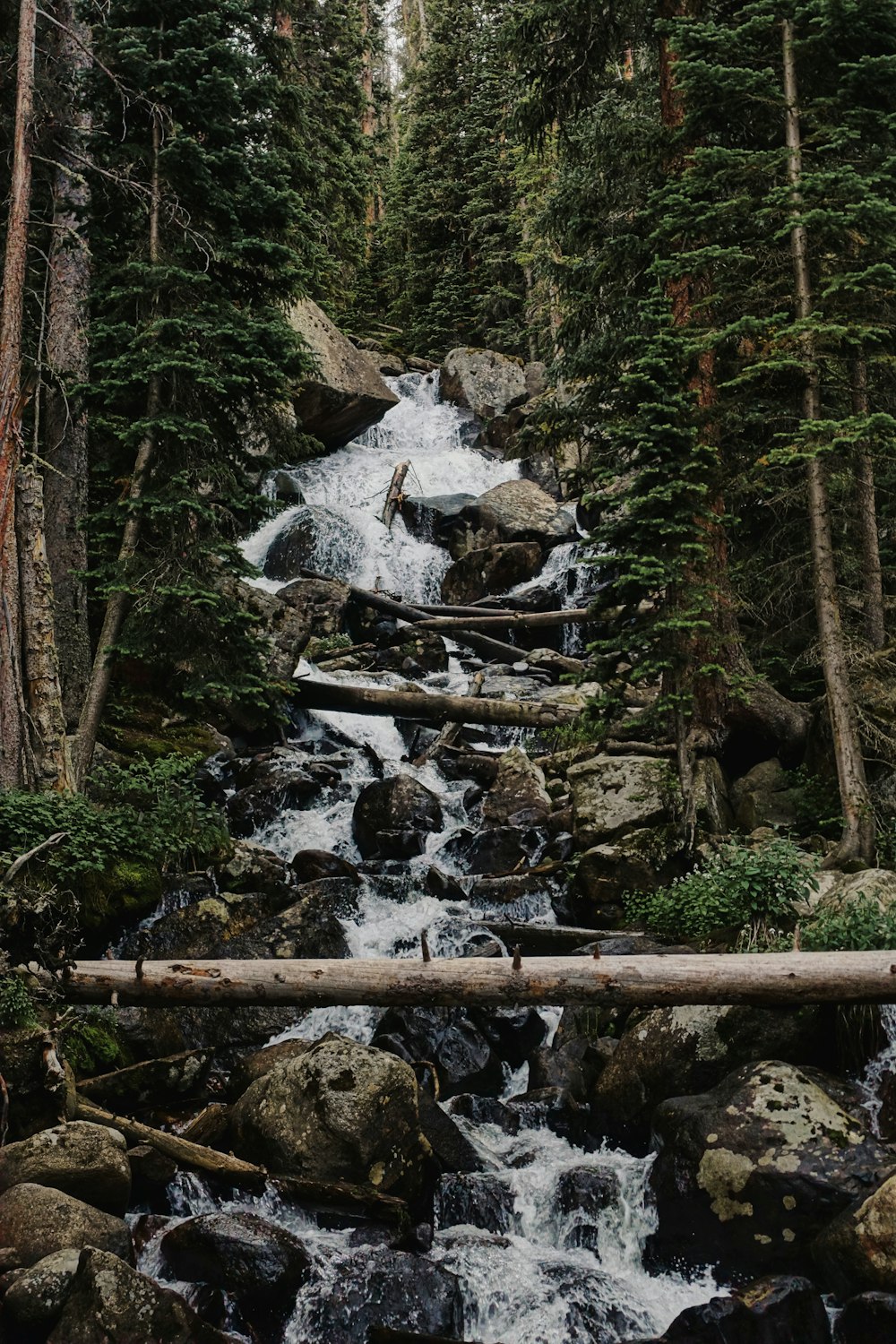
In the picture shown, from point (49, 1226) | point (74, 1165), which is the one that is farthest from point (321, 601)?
point (49, 1226)

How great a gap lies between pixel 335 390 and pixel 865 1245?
2539 cm

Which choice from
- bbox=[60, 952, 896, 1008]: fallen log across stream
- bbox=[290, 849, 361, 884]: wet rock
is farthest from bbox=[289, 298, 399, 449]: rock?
bbox=[60, 952, 896, 1008]: fallen log across stream

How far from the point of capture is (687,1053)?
7867 millimetres

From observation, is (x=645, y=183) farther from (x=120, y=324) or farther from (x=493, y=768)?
(x=493, y=768)

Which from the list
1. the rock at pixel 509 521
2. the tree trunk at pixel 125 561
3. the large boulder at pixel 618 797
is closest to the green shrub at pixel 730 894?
the large boulder at pixel 618 797

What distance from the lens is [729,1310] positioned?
585cm

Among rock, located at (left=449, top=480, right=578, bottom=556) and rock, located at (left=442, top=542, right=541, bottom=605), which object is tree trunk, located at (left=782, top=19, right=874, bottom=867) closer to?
rock, located at (left=442, top=542, right=541, bottom=605)

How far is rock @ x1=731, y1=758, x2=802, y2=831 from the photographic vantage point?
11.6 metres

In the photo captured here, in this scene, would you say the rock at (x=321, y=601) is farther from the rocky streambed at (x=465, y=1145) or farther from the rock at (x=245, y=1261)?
the rock at (x=245, y=1261)

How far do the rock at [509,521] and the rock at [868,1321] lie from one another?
20.5m

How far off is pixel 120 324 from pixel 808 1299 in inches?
465

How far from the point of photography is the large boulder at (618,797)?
11.7 meters

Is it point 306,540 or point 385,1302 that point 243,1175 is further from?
point 306,540

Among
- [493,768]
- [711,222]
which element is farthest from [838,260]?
[493,768]
